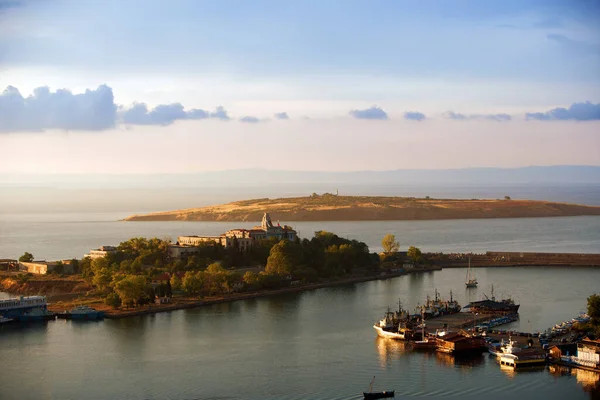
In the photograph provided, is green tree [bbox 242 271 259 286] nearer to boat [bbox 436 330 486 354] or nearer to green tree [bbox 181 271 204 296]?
green tree [bbox 181 271 204 296]

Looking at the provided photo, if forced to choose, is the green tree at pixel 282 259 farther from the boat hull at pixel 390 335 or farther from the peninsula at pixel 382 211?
the peninsula at pixel 382 211

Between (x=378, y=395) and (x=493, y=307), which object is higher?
(x=493, y=307)

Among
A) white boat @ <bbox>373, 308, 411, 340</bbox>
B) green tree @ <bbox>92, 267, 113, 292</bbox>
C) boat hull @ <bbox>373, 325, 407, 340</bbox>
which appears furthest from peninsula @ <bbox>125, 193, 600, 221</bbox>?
boat hull @ <bbox>373, 325, 407, 340</bbox>

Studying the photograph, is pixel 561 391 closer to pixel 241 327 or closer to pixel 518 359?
pixel 518 359

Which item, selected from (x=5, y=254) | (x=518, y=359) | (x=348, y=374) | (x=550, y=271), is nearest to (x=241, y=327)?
(x=348, y=374)

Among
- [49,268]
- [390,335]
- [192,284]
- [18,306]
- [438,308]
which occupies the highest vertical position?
[49,268]

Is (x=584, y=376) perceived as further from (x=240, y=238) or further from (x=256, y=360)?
(x=240, y=238)

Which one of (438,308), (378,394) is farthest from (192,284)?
(378,394)
